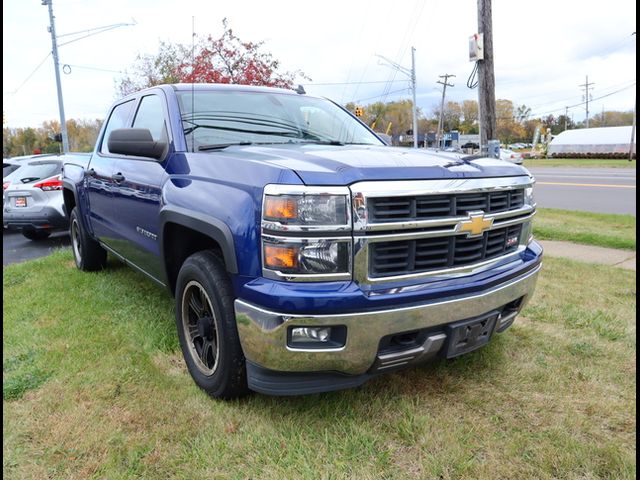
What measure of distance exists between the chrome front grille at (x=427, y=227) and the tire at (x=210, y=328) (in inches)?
29.9

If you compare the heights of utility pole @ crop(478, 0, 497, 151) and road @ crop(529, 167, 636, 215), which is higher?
utility pole @ crop(478, 0, 497, 151)

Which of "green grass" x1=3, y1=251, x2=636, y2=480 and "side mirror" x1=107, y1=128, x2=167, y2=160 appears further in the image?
"side mirror" x1=107, y1=128, x2=167, y2=160

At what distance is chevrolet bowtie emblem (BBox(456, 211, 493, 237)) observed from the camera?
2494 mm

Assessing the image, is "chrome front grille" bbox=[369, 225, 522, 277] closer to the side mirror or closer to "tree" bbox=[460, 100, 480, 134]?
the side mirror

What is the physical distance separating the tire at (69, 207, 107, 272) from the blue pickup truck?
2.54 m

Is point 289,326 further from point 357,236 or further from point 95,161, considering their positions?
point 95,161

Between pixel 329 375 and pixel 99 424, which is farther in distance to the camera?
pixel 99 424

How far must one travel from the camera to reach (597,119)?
97250 mm

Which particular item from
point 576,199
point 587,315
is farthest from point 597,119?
point 587,315

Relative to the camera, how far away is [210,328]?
2848 mm

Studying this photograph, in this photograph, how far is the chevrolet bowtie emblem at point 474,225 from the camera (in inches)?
98.2

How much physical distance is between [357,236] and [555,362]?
192 centimetres

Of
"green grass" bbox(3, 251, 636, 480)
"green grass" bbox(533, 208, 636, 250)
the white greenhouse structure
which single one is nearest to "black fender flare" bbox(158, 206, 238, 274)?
"green grass" bbox(3, 251, 636, 480)

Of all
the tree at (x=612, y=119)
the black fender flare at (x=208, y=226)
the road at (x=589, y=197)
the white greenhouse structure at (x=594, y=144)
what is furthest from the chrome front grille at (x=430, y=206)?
the tree at (x=612, y=119)
